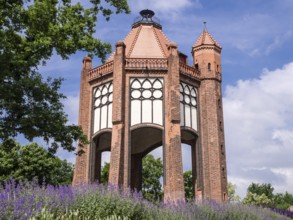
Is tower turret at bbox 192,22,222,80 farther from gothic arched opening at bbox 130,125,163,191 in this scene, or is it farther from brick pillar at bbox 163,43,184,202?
gothic arched opening at bbox 130,125,163,191

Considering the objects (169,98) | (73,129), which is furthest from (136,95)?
(73,129)

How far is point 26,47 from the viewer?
14203 millimetres

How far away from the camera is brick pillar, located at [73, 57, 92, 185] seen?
2828cm

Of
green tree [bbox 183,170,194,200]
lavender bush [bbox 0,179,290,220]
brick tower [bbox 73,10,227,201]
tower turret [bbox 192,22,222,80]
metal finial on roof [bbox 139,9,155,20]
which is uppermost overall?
metal finial on roof [bbox 139,9,155,20]

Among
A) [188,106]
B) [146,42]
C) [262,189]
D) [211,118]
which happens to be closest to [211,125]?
[211,118]

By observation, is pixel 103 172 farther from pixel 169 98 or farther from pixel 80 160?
pixel 169 98

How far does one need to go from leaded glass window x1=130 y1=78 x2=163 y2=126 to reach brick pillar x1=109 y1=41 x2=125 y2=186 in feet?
2.81

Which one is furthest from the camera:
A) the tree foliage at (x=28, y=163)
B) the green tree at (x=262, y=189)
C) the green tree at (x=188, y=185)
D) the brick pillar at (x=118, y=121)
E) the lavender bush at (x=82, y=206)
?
the green tree at (x=262, y=189)

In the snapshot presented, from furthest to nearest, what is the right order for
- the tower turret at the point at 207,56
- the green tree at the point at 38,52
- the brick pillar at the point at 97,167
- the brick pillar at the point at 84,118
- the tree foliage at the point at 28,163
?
the tree foliage at the point at 28,163
the tower turret at the point at 207,56
the brick pillar at the point at 97,167
the brick pillar at the point at 84,118
the green tree at the point at 38,52

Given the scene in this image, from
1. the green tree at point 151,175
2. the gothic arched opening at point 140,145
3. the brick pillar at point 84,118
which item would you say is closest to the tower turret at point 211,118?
the gothic arched opening at point 140,145

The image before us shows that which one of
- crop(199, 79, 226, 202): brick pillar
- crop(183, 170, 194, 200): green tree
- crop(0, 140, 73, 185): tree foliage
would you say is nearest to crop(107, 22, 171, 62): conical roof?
crop(199, 79, 226, 202): brick pillar

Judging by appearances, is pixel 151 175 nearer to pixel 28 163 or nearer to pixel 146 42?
pixel 28 163

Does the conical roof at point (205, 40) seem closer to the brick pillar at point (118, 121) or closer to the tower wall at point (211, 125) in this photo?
the tower wall at point (211, 125)

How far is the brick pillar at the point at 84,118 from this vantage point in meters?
28.3
